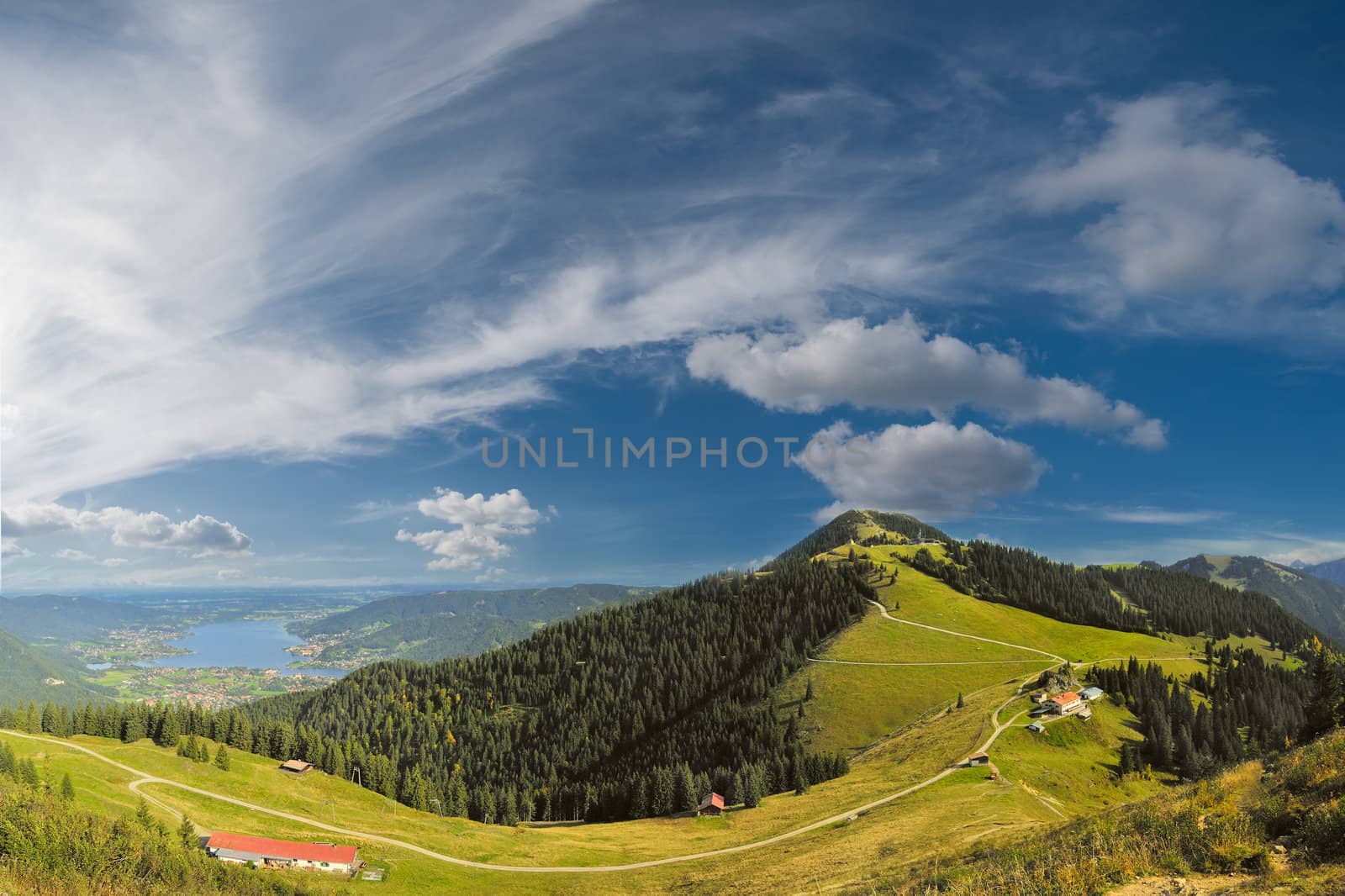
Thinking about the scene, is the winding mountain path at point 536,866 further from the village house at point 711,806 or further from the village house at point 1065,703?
the village house at point 711,806

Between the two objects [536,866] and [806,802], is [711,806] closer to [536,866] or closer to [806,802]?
[806,802]

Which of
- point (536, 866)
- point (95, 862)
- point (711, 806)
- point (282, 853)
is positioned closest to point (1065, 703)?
point (711, 806)

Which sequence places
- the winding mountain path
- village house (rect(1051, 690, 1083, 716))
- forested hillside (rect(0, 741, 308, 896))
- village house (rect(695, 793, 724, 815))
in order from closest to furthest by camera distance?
forested hillside (rect(0, 741, 308, 896)) < the winding mountain path < village house (rect(1051, 690, 1083, 716)) < village house (rect(695, 793, 724, 815))

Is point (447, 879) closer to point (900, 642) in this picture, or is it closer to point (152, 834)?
point (152, 834)

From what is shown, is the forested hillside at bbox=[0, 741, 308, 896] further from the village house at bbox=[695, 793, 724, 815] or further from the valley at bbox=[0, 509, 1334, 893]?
the village house at bbox=[695, 793, 724, 815]

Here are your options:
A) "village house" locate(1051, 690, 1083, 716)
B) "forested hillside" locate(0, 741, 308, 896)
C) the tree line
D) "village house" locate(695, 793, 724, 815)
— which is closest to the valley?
"village house" locate(1051, 690, 1083, 716)

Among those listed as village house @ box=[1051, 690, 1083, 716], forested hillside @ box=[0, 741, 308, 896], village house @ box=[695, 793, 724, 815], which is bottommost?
village house @ box=[695, 793, 724, 815]

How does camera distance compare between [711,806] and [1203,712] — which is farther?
[1203,712]
